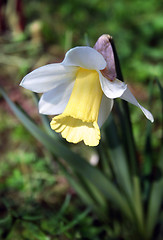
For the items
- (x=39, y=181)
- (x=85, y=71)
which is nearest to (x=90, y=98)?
(x=85, y=71)

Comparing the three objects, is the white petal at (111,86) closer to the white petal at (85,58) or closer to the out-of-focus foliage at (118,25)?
the white petal at (85,58)

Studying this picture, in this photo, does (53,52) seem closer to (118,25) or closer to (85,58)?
(118,25)

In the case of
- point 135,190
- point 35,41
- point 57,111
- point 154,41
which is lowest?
point 154,41

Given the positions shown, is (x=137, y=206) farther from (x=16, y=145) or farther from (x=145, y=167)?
(x=16, y=145)

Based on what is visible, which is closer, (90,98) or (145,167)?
(90,98)

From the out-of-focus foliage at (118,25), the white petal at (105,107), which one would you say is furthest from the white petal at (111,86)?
the out-of-focus foliage at (118,25)

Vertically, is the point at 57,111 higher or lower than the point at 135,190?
higher

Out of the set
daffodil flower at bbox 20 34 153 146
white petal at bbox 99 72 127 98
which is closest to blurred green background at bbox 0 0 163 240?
daffodil flower at bbox 20 34 153 146
